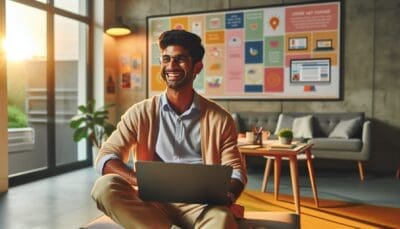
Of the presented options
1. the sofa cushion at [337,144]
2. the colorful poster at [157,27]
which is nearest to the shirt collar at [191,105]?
the sofa cushion at [337,144]

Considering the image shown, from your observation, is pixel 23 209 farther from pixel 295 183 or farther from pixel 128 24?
pixel 128 24

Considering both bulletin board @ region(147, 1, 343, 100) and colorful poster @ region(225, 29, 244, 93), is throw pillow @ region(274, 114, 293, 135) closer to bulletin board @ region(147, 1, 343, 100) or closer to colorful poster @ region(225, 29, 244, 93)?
bulletin board @ region(147, 1, 343, 100)

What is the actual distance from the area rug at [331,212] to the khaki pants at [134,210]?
174 centimetres

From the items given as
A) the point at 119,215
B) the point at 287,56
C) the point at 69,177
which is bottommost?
the point at 69,177

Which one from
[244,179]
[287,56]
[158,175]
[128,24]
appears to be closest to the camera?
[158,175]

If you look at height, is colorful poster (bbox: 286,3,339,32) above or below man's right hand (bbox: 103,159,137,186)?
above

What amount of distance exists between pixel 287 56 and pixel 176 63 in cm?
400

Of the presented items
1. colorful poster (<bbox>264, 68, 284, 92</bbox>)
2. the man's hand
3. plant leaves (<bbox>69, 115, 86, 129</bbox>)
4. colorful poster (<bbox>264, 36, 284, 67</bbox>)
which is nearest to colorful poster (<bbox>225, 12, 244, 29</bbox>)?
colorful poster (<bbox>264, 36, 284, 67</bbox>)

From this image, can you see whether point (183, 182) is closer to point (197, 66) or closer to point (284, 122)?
point (197, 66)

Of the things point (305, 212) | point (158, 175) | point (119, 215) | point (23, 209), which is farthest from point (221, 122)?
point (23, 209)

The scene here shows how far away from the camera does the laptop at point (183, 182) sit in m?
1.36

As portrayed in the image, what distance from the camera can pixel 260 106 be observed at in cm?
561

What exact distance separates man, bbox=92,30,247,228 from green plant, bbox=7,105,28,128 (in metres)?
3.31

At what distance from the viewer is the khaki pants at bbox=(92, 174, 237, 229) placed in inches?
54.7
